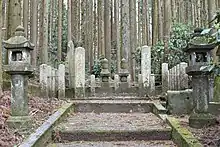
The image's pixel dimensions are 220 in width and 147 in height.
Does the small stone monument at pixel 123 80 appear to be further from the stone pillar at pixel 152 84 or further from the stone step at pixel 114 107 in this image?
the stone step at pixel 114 107

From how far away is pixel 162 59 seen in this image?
11.1 m

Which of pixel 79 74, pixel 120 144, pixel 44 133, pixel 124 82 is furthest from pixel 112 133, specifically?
pixel 124 82

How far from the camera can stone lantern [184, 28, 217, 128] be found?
15.5 feet

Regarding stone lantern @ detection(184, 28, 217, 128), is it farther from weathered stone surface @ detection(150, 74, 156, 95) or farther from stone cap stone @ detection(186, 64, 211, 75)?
weathered stone surface @ detection(150, 74, 156, 95)

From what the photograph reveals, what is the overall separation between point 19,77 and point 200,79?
2799 millimetres

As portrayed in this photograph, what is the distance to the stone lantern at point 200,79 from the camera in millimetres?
4734

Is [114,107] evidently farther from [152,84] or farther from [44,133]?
[44,133]

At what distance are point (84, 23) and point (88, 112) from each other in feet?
52.5

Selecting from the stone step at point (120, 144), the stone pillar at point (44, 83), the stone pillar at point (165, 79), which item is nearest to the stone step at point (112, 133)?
the stone step at point (120, 144)

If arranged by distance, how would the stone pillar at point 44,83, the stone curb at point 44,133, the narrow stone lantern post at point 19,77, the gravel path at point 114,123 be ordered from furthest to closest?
the stone pillar at point 44,83 < the gravel path at point 114,123 < the narrow stone lantern post at point 19,77 < the stone curb at point 44,133

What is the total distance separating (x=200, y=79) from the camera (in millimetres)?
4887

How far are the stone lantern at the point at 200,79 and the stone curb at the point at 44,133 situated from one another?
2182 mm

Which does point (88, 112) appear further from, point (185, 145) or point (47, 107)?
point (185, 145)

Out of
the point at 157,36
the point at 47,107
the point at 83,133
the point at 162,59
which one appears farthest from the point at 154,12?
the point at 83,133
